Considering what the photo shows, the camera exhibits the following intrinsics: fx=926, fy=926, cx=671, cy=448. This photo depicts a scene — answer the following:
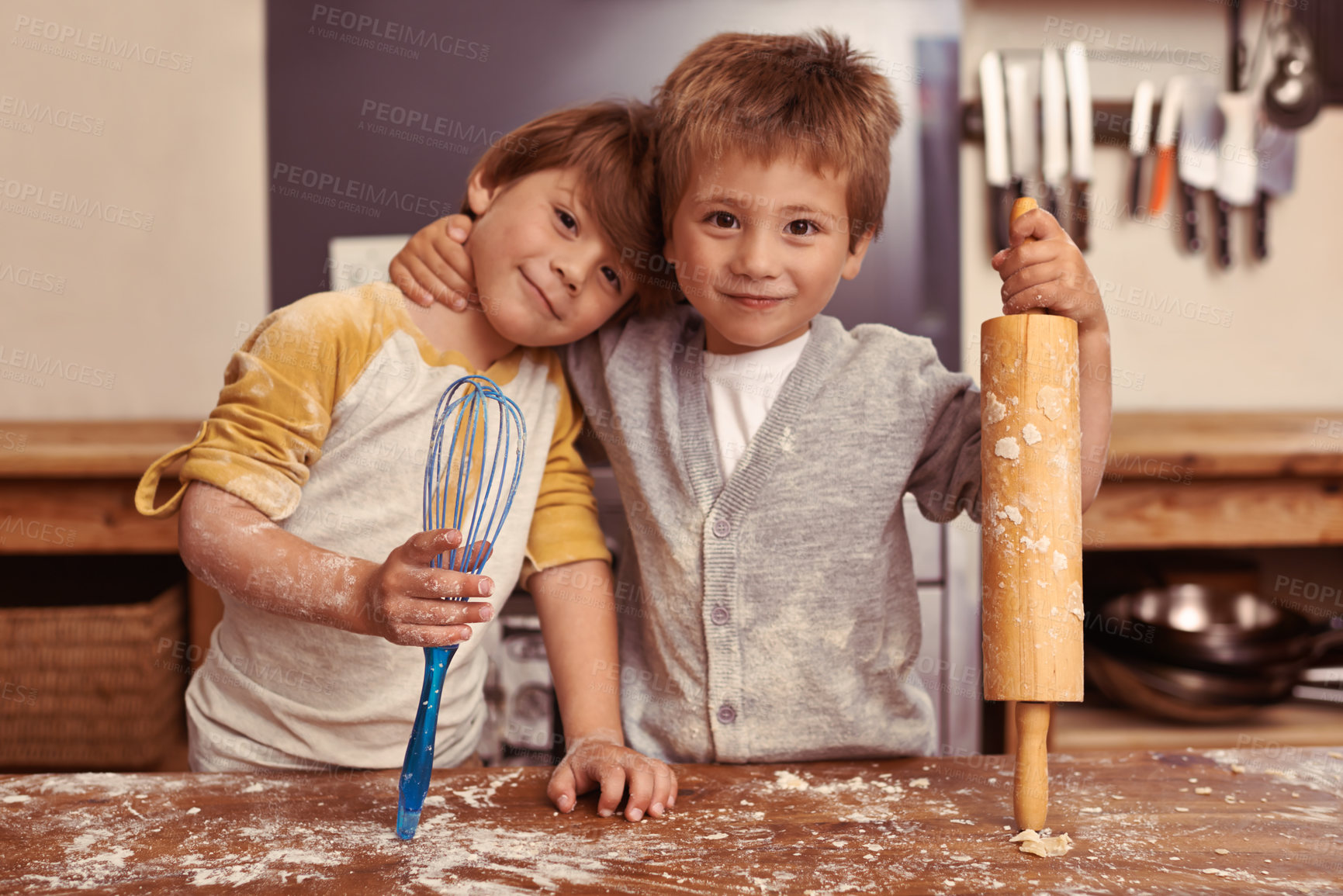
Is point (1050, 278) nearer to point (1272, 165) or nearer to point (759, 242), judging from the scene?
point (759, 242)

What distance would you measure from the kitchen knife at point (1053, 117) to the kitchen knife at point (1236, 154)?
35 centimetres

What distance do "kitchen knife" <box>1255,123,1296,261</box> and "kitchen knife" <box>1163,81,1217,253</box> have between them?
11cm

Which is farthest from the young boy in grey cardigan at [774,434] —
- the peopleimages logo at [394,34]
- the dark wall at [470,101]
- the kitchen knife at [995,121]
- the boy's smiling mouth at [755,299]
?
the kitchen knife at [995,121]

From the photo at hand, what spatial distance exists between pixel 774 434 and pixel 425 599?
34 cm

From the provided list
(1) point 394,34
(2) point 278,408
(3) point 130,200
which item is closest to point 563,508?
(2) point 278,408

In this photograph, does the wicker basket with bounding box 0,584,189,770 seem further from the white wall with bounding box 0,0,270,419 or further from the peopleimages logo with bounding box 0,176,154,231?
the peopleimages logo with bounding box 0,176,154,231

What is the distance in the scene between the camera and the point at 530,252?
2.50 ft

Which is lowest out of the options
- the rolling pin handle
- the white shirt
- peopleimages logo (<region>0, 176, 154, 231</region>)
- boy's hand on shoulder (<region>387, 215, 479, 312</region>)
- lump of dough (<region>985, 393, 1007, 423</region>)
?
the rolling pin handle

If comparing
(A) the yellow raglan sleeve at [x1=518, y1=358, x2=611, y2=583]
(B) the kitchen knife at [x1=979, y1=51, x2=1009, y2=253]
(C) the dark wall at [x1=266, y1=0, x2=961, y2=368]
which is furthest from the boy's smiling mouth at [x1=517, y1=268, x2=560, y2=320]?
(B) the kitchen knife at [x1=979, y1=51, x2=1009, y2=253]

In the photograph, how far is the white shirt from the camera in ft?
2.66

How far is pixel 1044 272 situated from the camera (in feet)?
2.02

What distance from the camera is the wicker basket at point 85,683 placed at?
4.41 ft

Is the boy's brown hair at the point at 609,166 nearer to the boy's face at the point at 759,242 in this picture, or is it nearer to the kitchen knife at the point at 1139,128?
the boy's face at the point at 759,242

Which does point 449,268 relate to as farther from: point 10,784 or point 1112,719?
point 1112,719
